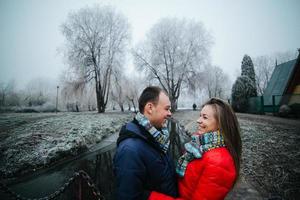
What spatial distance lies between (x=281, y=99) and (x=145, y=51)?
20357 millimetres

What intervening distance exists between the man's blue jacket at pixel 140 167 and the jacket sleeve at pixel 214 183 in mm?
327

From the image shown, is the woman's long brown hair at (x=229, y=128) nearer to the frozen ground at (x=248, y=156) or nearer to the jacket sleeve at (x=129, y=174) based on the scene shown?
the jacket sleeve at (x=129, y=174)

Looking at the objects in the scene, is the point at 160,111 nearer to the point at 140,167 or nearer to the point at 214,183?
→ the point at 140,167

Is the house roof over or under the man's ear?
over

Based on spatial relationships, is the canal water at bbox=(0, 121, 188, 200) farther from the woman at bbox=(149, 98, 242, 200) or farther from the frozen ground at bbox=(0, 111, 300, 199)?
the woman at bbox=(149, 98, 242, 200)

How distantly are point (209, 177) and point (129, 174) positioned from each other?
683 millimetres

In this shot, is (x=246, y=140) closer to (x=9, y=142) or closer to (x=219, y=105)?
(x=219, y=105)

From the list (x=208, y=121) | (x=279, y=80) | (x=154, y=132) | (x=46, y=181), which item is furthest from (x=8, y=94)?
(x=279, y=80)

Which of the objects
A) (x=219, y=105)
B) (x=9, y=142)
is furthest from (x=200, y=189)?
(x=9, y=142)

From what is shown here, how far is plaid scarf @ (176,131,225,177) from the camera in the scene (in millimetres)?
1629

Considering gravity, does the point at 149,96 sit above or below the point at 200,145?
above

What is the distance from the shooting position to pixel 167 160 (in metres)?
1.73

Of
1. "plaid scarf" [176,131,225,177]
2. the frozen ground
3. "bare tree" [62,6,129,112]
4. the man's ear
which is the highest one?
"bare tree" [62,6,129,112]

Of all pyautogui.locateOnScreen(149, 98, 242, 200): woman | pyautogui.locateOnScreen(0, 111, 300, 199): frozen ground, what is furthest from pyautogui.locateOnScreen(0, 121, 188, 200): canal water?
pyautogui.locateOnScreen(149, 98, 242, 200): woman
